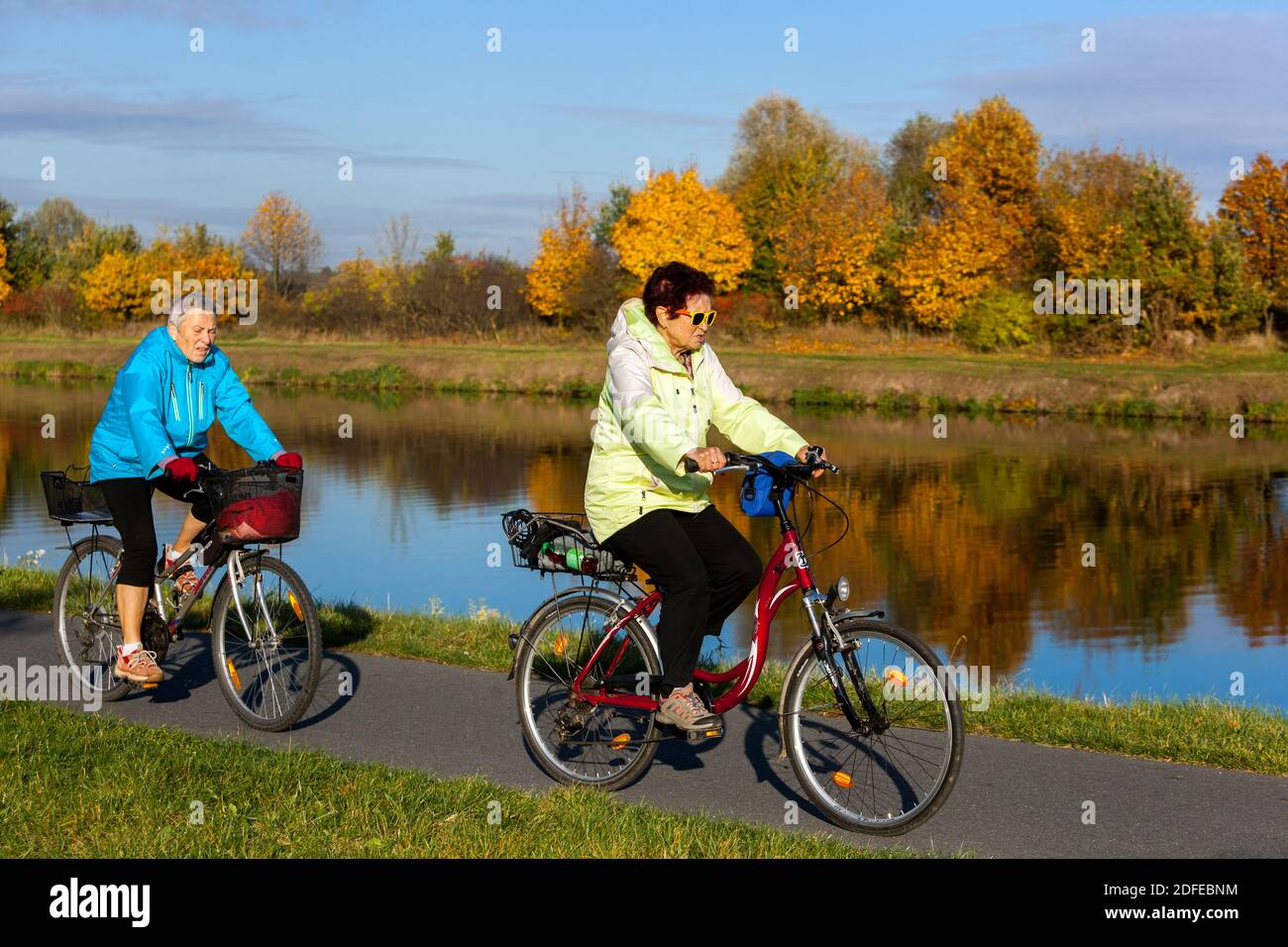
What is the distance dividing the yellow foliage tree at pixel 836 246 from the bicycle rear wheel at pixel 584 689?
45.6m

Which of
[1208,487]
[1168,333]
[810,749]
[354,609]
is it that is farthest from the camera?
[1168,333]

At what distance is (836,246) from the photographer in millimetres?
51031

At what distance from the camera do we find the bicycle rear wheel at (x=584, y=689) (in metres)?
6.46

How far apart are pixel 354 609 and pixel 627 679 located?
185 inches

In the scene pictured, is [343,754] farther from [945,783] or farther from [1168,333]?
[1168,333]

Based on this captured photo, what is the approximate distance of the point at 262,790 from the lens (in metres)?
6.02

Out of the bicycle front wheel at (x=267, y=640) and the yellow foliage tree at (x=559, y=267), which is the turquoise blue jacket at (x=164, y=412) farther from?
the yellow foliage tree at (x=559, y=267)

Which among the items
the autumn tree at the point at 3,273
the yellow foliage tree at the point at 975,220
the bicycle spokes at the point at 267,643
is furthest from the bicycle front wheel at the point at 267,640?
the autumn tree at the point at 3,273

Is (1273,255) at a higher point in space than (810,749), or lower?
higher

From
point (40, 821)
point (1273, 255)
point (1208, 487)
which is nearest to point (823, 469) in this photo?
point (40, 821)

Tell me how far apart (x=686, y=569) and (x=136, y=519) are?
10.8 feet

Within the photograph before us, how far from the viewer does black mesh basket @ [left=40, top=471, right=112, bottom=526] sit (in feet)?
26.7

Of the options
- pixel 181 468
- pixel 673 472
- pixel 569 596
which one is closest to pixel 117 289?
pixel 181 468

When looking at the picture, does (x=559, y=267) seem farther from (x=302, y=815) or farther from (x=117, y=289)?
(x=302, y=815)
